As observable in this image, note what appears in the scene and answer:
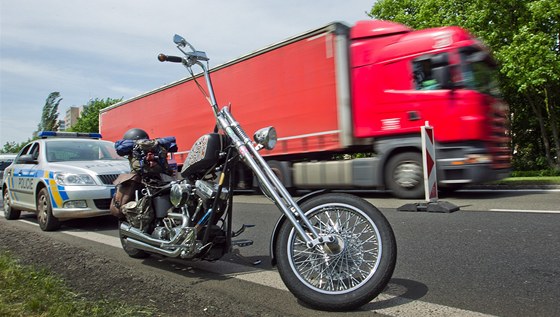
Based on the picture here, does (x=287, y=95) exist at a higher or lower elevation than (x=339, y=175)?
higher

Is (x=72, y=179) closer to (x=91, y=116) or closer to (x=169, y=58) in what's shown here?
(x=169, y=58)

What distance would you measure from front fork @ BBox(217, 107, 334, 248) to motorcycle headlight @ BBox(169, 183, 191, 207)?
634mm

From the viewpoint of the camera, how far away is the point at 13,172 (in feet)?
28.0

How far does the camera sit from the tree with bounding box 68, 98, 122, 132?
172 ft

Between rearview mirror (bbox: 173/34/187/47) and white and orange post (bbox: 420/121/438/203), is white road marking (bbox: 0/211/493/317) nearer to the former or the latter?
rearview mirror (bbox: 173/34/187/47)

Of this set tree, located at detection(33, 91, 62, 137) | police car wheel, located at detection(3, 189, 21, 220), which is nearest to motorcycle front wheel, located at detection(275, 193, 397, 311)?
police car wheel, located at detection(3, 189, 21, 220)

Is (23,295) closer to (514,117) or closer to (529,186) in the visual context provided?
(529,186)

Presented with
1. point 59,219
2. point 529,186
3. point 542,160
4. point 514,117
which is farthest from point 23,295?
point 514,117

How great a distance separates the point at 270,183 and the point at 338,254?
2.18 feet

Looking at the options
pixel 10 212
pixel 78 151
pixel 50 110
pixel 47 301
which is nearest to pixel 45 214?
pixel 78 151

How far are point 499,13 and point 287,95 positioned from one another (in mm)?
16761

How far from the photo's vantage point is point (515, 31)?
887 inches

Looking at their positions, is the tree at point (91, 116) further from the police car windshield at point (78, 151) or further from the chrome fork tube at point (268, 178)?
the chrome fork tube at point (268, 178)

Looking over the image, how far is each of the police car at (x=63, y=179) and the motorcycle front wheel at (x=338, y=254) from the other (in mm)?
4688
